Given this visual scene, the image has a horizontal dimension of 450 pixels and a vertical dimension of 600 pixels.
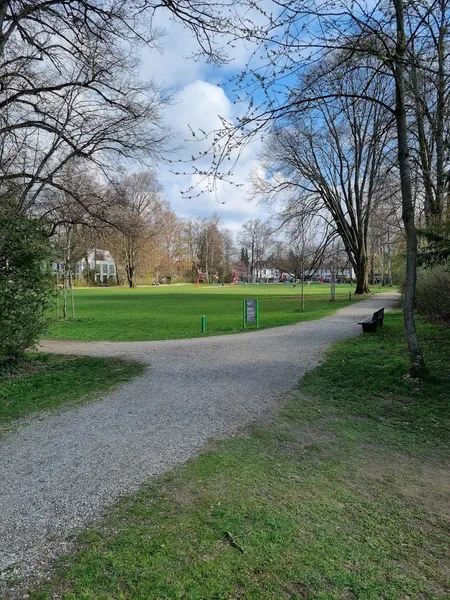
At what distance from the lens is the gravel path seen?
3025 mm

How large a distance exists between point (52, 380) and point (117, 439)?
159 inches

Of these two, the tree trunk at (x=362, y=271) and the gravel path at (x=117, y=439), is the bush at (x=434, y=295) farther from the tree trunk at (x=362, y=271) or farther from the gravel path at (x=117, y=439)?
the tree trunk at (x=362, y=271)

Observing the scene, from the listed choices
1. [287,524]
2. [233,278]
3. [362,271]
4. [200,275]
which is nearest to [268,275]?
[233,278]

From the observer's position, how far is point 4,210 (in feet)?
30.5

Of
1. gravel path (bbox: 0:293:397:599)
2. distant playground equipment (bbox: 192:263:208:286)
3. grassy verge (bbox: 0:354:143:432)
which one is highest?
distant playground equipment (bbox: 192:263:208:286)

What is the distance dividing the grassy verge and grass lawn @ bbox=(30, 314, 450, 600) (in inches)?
130

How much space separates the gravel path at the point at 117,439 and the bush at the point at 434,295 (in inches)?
242

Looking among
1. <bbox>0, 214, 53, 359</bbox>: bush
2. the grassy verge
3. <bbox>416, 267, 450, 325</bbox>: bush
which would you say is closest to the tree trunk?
<bbox>416, 267, 450, 325</bbox>: bush

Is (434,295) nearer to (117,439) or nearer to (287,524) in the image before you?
(117,439)

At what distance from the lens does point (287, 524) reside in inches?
119

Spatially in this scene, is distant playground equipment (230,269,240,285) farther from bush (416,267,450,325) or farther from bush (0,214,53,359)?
bush (0,214,53,359)

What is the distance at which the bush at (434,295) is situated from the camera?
1395 cm

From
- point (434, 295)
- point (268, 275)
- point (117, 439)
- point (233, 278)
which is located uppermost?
point (268, 275)

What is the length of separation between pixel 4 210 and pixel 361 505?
9163mm
